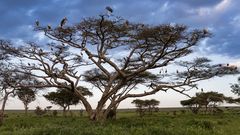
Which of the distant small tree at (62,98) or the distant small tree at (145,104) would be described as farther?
the distant small tree at (145,104)

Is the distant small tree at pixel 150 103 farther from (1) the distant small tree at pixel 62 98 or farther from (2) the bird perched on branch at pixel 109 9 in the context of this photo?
(2) the bird perched on branch at pixel 109 9

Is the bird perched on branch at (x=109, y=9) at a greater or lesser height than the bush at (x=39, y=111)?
greater

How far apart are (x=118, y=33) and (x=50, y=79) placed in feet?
20.6

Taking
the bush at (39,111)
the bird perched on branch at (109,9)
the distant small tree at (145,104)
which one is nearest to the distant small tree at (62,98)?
the bush at (39,111)

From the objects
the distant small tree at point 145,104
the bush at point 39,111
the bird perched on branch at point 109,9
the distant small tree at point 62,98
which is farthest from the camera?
the distant small tree at point 145,104

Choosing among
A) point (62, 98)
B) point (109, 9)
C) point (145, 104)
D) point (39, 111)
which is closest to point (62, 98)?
point (62, 98)

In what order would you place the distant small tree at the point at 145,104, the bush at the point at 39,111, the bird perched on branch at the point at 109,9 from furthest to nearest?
1. the distant small tree at the point at 145,104
2. the bush at the point at 39,111
3. the bird perched on branch at the point at 109,9

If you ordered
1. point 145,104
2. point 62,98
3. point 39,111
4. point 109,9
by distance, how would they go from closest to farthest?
point 109,9
point 62,98
point 39,111
point 145,104

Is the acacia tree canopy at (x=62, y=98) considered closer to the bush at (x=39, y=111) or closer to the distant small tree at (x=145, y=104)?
the bush at (x=39, y=111)

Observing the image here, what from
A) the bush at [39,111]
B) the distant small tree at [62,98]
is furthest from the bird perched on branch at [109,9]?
the bush at [39,111]

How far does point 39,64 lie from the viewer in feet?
90.7

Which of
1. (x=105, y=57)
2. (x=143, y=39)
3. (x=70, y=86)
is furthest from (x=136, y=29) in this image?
(x=70, y=86)

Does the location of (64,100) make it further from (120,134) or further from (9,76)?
(120,134)

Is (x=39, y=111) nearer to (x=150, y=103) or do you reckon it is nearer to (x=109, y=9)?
(x=150, y=103)
